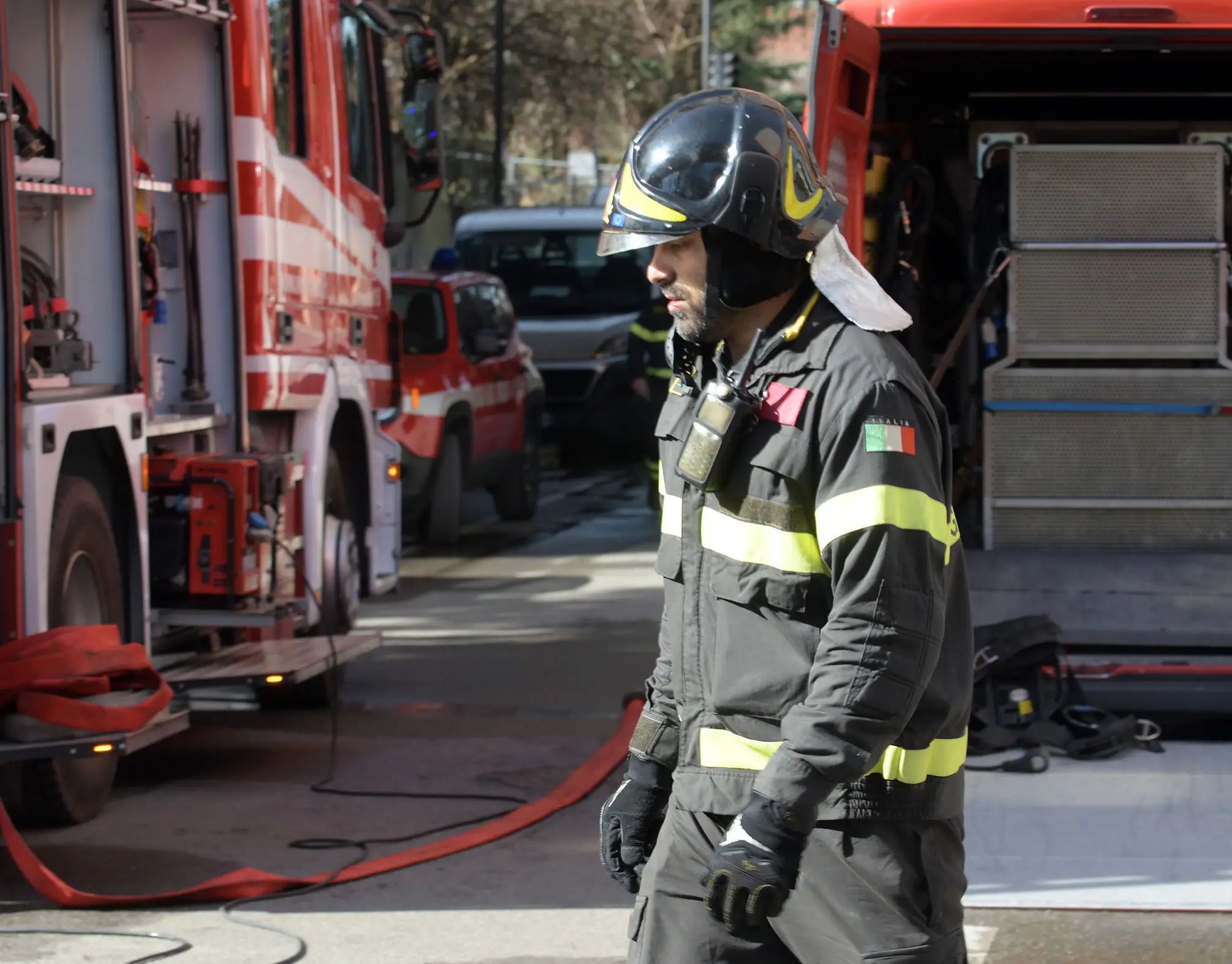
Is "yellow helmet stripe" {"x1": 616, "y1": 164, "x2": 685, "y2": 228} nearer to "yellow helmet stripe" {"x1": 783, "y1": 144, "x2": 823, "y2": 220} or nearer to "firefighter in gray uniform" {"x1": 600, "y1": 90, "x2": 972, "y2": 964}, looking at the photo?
"firefighter in gray uniform" {"x1": 600, "y1": 90, "x2": 972, "y2": 964}

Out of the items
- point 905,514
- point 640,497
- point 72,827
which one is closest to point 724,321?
point 905,514

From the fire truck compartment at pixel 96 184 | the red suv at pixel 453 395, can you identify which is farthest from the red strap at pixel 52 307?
the red suv at pixel 453 395

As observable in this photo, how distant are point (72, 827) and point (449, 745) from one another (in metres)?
1.65

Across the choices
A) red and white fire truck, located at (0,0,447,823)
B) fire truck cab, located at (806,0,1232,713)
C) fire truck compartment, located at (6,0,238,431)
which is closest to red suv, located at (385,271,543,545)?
red and white fire truck, located at (0,0,447,823)

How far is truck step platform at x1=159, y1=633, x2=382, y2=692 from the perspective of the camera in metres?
6.27

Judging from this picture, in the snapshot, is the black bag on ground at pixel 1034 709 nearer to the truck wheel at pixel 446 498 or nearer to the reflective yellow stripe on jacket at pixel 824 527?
the reflective yellow stripe on jacket at pixel 824 527

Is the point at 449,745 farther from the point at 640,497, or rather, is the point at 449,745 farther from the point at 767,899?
the point at 640,497

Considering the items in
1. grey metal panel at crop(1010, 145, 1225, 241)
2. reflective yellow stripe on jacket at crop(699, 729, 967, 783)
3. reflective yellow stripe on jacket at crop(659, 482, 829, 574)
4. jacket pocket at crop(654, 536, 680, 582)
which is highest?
grey metal panel at crop(1010, 145, 1225, 241)

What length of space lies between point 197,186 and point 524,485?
24.8 ft

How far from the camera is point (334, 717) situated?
6.58 meters

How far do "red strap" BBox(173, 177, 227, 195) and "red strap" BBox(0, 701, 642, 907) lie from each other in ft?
8.28

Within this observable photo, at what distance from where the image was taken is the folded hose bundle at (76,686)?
5.11m

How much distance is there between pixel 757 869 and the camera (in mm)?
2463

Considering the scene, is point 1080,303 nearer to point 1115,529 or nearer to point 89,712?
point 1115,529
